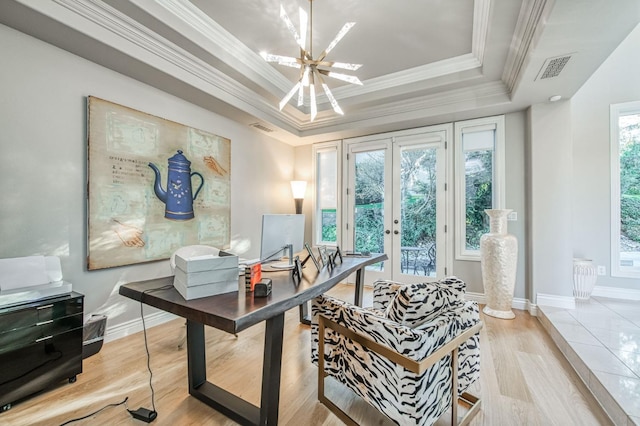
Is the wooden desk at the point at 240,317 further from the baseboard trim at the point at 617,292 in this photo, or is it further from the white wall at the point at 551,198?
the baseboard trim at the point at 617,292

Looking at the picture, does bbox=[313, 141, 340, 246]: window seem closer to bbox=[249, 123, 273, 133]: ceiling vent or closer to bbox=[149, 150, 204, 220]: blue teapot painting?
bbox=[249, 123, 273, 133]: ceiling vent

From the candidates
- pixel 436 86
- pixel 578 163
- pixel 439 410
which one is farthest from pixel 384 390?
pixel 578 163

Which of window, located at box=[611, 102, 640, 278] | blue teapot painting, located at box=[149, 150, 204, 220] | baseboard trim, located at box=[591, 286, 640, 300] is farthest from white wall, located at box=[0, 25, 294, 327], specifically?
window, located at box=[611, 102, 640, 278]

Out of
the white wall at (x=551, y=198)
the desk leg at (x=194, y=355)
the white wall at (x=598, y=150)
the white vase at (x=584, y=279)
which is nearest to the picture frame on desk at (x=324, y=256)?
the desk leg at (x=194, y=355)

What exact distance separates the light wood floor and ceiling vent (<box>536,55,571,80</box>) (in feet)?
8.39

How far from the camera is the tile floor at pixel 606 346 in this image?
167 cm

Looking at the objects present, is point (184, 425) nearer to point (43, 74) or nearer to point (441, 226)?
point (43, 74)

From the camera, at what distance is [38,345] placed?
72.0 inches

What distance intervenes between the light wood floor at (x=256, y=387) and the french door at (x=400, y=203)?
1658mm

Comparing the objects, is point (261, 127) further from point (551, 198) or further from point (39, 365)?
Answer: point (551, 198)

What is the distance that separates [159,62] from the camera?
2.55 metres

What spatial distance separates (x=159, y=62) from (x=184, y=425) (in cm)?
285

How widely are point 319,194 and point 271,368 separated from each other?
3890 millimetres

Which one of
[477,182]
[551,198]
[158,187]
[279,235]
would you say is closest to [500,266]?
[551,198]
